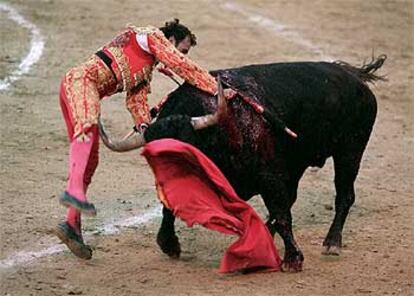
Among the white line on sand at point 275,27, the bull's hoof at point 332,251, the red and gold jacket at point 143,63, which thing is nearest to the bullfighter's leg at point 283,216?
the bull's hoof at point 332,251

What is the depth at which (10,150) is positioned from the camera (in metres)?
9.93

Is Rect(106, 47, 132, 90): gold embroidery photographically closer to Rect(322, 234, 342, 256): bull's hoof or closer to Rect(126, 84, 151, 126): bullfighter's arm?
Rect(126, 84, 151, 126): bullfighter's arm

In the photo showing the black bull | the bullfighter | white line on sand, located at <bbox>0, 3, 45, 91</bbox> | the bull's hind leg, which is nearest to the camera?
the bullfighter

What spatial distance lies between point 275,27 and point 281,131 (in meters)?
8.56

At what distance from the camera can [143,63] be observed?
7.27 meters

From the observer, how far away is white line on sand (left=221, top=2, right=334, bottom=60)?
14.8 metres

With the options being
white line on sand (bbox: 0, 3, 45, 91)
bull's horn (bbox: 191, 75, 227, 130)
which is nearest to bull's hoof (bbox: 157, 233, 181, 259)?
bull's horn (bbox: 191, 75, 227, 130)

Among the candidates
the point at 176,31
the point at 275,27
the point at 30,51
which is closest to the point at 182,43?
the point at 176,31

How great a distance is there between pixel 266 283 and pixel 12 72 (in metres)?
6.65

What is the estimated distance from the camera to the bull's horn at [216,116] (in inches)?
268

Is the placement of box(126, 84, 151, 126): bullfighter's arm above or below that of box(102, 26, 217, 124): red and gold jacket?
below

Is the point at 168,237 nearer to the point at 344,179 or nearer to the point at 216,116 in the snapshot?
the point at 216,116

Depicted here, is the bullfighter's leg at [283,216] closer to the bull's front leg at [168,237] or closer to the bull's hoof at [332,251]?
the bull's hoof at [332,251]

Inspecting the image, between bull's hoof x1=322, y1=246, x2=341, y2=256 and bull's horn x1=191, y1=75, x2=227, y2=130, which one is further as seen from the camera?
bull's hoof x1=322, y1=246, x2=341, y2=256
